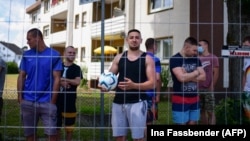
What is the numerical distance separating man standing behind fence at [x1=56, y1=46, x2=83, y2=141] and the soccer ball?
128 cm

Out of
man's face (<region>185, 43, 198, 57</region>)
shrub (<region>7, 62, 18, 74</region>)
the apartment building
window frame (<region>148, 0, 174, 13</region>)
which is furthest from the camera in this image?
window frame (<region>148, 0, 174, 13</region>)

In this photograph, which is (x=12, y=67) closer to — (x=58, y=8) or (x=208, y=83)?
(x=208, y=83)

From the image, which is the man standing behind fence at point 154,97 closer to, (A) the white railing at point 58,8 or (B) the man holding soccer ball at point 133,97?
(B) the man holding soccer ball at point 133,97

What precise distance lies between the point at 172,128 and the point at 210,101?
5.85 feet

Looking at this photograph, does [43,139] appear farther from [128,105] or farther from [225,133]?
[225,133]

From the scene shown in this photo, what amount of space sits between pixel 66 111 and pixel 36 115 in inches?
34.3

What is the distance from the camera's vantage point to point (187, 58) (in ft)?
15.0

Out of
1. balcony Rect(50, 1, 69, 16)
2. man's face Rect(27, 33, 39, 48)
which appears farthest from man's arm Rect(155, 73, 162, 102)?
balcony Rect(50, 1, 69, 16)

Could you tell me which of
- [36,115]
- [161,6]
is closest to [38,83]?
[36,115]

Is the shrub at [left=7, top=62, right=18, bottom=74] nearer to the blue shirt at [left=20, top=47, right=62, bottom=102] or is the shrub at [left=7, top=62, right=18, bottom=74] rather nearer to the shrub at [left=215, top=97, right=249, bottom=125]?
the blue shirt at [left=20, top=47, right=62, bottom=102]

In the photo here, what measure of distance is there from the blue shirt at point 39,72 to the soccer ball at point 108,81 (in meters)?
A: 0.71

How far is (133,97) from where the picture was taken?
422 centimetres

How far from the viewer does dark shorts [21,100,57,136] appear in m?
4.48

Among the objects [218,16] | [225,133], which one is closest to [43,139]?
[225,133]
